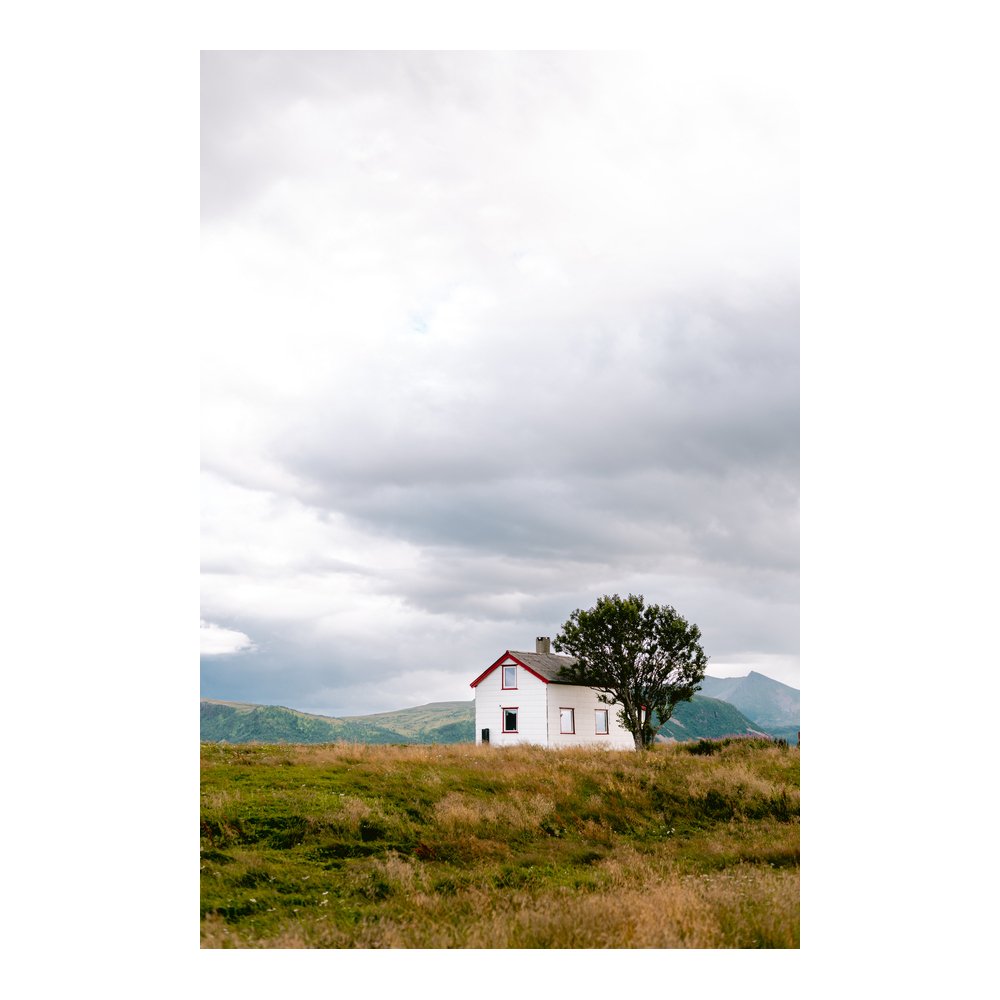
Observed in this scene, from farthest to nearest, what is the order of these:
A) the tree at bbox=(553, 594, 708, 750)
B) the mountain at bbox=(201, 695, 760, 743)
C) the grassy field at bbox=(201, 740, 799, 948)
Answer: the mountain at bbox=(201, 695, 760, 743) → the tree at bbox=(553, 594, 708, 750) → the grassy field at bbox=(201, 740, 799, 948)

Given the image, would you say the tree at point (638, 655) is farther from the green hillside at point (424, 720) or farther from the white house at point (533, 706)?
the green hillside at point (424, 720)

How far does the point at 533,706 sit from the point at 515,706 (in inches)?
45.1

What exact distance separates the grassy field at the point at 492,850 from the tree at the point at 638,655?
577 inches

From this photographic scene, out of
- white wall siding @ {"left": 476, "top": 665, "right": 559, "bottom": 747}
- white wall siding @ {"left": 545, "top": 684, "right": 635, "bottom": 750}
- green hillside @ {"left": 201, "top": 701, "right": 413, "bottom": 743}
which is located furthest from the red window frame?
green hillside @ {"left": 201, "top": 701, "right": 413, "bottom": 743}

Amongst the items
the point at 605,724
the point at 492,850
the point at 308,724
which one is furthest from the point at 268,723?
the point at 492,850

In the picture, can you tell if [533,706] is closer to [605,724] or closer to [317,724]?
[605,724]

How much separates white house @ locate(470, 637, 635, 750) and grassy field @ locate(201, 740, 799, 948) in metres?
17.2

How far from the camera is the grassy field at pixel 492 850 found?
902cm

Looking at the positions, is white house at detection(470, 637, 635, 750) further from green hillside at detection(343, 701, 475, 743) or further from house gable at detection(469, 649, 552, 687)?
green hillside at detection(343, 701, 475, 743)

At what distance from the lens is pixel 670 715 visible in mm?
40812

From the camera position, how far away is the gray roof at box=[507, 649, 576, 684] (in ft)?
143

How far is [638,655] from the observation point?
134 feet

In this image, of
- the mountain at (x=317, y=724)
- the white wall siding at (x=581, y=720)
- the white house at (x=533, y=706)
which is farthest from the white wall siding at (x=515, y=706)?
the mountain at (x=317, y=724)
